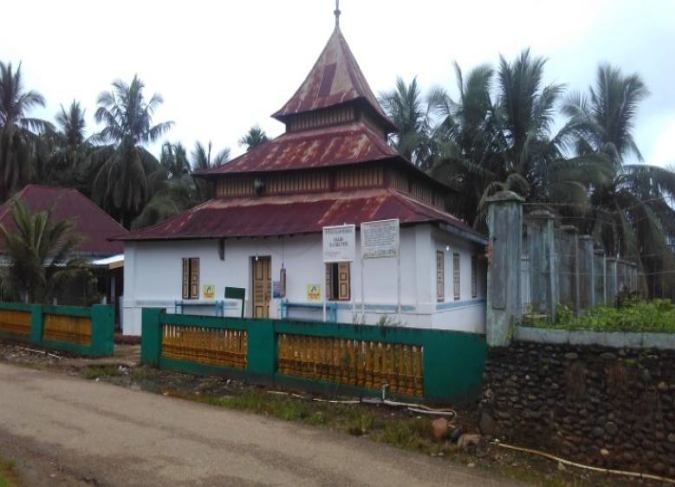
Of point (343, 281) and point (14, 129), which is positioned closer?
point (343, 281)

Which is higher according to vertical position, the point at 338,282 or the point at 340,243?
the point at 340,243

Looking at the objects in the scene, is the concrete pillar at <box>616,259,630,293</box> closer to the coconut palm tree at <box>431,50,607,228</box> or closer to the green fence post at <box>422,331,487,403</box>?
the coconut palm tree at <box>431,50,607,228</box>

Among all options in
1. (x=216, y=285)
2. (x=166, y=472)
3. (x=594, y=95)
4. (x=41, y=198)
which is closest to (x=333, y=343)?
(x=166, y=472)

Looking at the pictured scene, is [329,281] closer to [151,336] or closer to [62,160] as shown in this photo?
[151,336]

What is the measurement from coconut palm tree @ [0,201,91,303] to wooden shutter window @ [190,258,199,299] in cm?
299

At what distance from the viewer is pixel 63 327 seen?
13.6 metres

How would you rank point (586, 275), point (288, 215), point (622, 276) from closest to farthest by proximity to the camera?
point (586, 275), point (288, 215), point (622, 276)

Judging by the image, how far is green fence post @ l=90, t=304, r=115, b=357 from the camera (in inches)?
Answer: 500

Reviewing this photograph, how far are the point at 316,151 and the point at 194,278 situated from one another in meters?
5.57

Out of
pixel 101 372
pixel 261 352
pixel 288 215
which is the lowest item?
pixel 101 372

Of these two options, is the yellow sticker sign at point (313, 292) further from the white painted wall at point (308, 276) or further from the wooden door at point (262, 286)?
the wooden door at point (262, 286)

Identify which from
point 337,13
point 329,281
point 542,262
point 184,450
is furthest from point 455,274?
point 337,13

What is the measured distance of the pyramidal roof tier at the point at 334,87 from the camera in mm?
20684

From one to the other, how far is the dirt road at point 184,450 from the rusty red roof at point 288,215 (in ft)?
26.1
